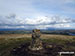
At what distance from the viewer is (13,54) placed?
3162 cm

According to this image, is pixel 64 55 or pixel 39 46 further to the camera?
pixel 39 46

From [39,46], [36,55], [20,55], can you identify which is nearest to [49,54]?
[36,55]

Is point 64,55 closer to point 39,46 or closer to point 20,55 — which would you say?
point 39,46

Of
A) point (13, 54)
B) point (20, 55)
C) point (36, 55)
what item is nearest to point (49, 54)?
point (36, 55)

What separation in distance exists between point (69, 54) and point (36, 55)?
1146 centimetres

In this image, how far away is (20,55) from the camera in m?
30.3

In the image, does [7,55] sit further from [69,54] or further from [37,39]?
[69,54]

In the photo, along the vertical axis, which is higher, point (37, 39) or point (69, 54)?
point (37, 39)

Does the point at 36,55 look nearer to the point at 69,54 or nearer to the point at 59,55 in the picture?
the point at 59,55

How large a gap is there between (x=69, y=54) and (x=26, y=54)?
14902 millimetres

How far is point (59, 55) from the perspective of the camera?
29.7m

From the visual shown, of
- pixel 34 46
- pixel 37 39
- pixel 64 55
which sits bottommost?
pixel 64 55

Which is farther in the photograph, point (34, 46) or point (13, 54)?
point (34, 46)

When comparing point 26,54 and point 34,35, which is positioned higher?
point 34,35
